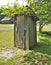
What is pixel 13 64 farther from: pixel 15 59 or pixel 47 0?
pixel 47 0

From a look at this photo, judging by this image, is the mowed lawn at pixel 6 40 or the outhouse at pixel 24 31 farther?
the mowed lawn at pixel 6 40

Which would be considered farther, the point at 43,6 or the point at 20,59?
the point at 43,6

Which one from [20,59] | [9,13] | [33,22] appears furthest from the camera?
[9,13]

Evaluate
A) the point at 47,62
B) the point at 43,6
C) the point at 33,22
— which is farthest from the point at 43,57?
the point at 43,6

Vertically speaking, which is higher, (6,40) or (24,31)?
(24,31)

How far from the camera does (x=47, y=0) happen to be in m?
11.2

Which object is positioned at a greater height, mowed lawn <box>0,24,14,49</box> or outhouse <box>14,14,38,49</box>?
outhouse <box>14,14,38,49</box>

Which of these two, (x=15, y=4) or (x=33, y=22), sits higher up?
(x=15, y=4)

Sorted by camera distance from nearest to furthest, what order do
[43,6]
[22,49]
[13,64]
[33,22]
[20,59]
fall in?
[13,64] < [20,59] < [22,49] < [33,22] < [43,6]

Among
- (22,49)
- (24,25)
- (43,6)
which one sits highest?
(43,6)

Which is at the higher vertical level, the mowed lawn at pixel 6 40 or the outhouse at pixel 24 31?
the outhouse at pixel 24 31

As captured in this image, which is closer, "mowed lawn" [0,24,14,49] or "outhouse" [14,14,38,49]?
"outhouse" [14,14,38,49]

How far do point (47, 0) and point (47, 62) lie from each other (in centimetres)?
484

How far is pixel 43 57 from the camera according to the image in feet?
26.1
